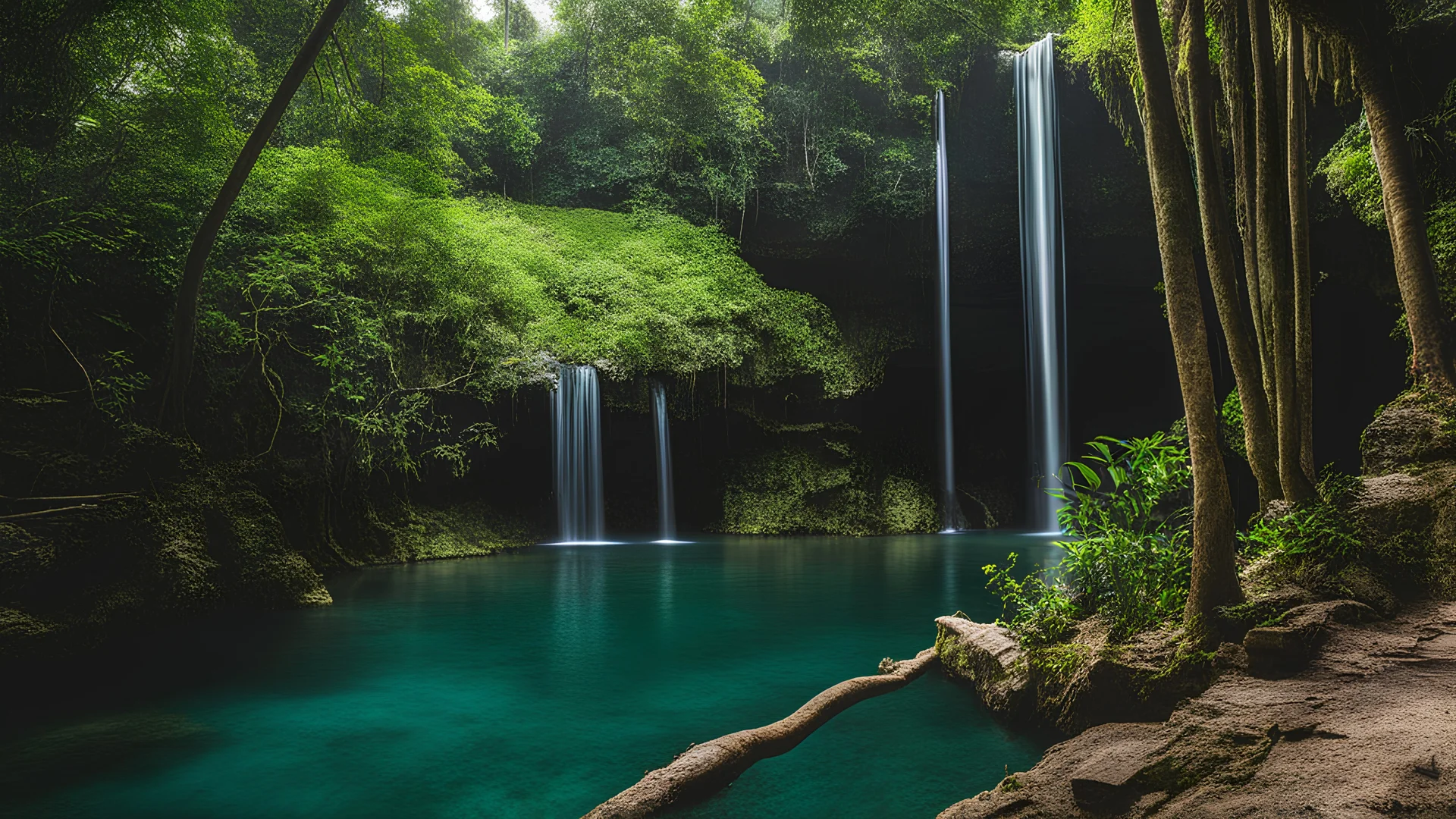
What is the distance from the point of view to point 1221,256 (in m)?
4.51

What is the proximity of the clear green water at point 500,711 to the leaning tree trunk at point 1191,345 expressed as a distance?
1405 mm

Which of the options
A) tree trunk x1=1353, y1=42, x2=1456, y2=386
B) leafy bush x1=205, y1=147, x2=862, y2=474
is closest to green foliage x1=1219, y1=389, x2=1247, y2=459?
tree trunk x1=1353, y1=42, x2=1456, y2=386

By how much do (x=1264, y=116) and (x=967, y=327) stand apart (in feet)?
49.1

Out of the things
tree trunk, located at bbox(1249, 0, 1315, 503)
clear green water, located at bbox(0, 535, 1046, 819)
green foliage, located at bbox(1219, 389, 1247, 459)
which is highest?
tree trunk, located at bbox(1249, 0, 1315, 503)

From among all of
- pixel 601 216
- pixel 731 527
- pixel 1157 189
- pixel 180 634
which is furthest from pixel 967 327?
pixel 180 634

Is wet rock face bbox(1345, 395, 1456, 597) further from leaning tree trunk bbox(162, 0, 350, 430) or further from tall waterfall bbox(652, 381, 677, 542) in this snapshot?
tall waterfall bbox(652, 381, 677, 542)

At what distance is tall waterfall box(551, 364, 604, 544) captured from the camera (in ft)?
52.4

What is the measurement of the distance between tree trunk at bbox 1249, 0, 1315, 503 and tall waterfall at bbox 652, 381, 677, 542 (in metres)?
13.0

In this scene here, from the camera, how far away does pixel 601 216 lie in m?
19.7

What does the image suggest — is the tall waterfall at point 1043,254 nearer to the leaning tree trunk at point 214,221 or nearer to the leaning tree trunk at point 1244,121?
the leaning tree trunk at point 1244,121

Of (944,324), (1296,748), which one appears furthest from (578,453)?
(1296,748)

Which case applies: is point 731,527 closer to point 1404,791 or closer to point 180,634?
point 180,634

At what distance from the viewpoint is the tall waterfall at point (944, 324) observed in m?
18.9

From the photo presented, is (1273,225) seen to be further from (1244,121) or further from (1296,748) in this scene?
(1296,748)
